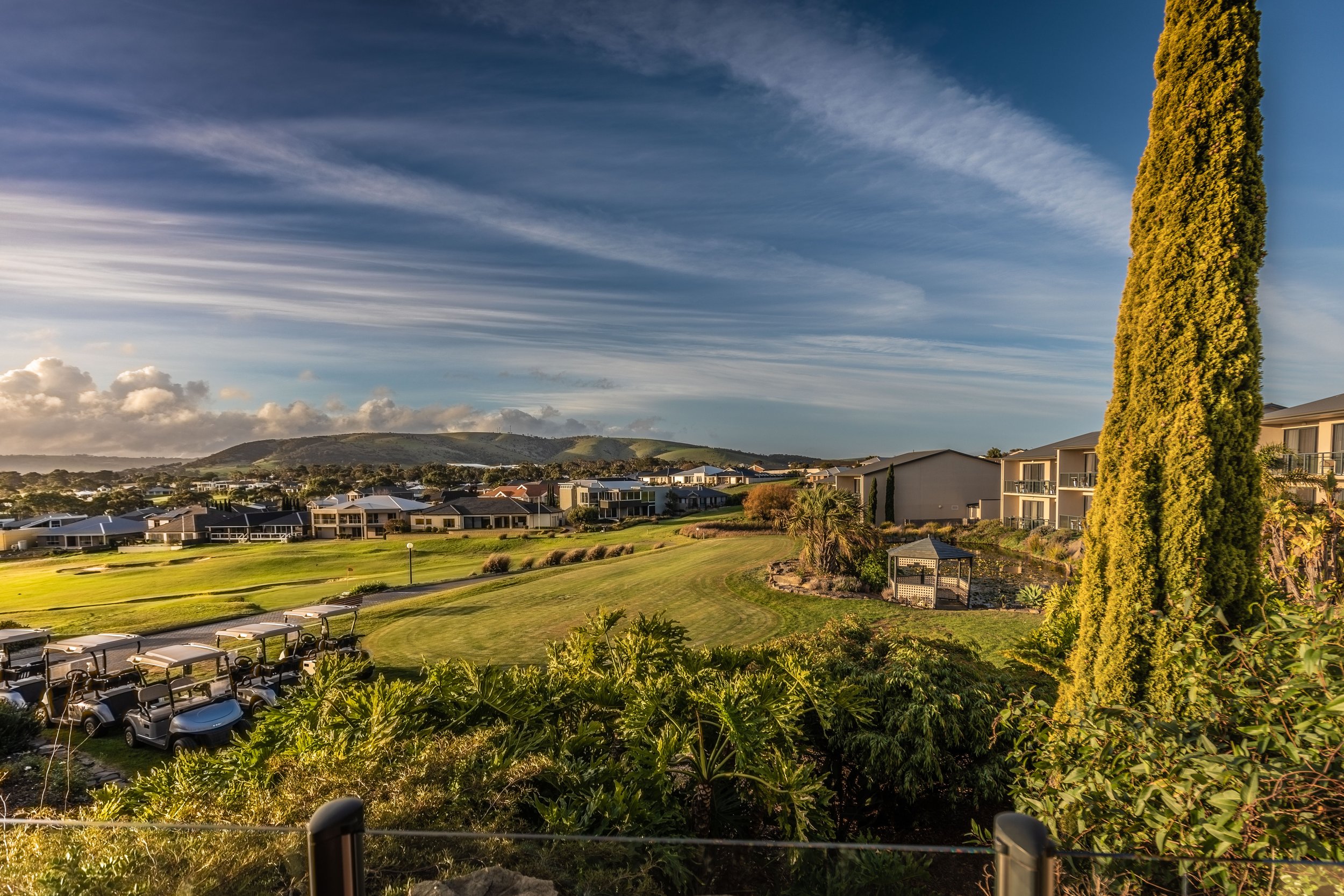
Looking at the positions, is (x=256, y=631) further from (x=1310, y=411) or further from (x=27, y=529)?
(x=27, y=529)

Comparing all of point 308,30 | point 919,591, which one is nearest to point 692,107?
point 308,30

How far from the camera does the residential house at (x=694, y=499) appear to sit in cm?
6906

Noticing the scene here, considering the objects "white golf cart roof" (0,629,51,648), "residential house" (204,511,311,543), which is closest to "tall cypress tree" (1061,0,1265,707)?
"white golf cart roof" (0,629,51,648)

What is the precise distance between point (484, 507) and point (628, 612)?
47.2 m

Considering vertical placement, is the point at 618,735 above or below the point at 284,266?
below

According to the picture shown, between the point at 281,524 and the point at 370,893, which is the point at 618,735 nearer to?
the point at 370,893

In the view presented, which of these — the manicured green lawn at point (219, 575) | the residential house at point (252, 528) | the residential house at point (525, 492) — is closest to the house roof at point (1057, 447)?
the manicured green lawn at point (219, 575)

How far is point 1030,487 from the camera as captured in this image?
34562mm

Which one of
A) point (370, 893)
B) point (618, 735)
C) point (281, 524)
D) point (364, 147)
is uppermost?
point (364, 147)

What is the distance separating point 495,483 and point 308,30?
87.5 metres

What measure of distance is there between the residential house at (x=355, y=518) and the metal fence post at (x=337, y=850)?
64209mm

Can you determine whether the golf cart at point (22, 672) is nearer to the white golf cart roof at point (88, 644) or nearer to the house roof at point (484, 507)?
the white golf cart roof at point (88, 644)

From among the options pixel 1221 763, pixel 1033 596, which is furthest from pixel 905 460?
pixel 1221 763

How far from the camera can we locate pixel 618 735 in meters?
5.62
